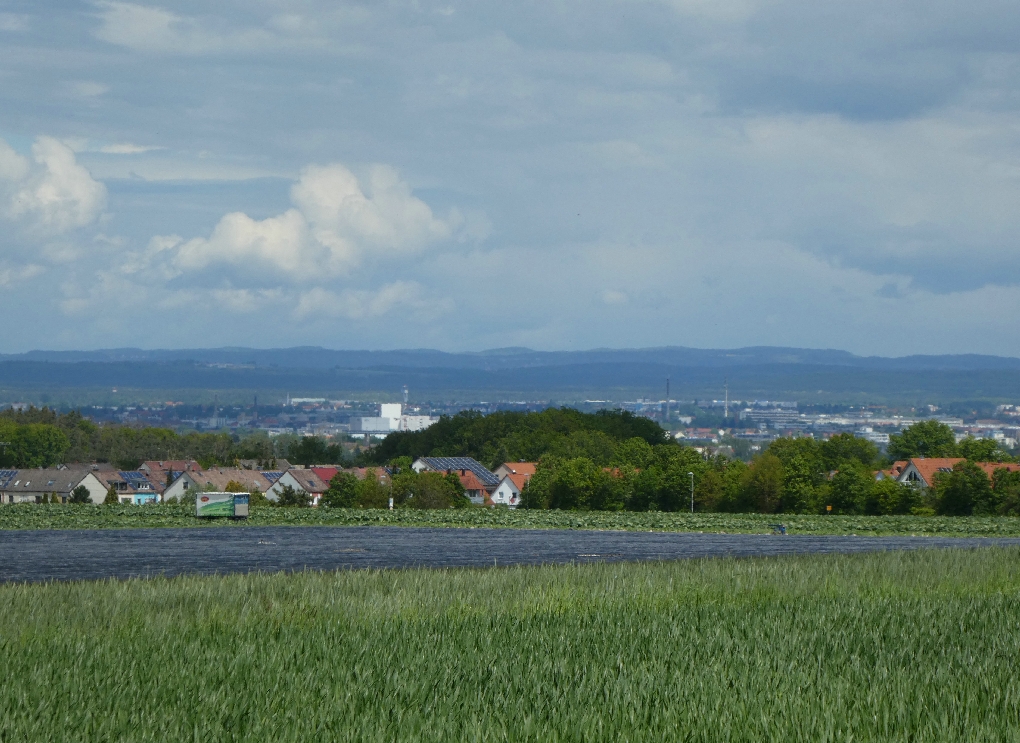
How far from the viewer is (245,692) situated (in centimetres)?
1138

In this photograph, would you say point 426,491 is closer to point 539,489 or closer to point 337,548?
point 539,489

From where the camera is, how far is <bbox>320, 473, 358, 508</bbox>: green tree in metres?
103

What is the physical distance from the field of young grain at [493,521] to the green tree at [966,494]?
42.4 feet

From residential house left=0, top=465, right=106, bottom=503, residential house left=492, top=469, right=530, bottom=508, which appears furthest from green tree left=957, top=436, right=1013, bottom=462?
residential house left=0, top=465, right=106, bottom=503

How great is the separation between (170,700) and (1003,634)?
1107 centimetres

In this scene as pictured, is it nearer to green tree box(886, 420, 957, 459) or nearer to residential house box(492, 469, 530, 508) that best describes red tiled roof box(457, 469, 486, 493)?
residential house box(492, 469, 530, 508)

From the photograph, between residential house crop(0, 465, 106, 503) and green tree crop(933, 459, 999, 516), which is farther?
residential house crop(0, 465, 106, 503)

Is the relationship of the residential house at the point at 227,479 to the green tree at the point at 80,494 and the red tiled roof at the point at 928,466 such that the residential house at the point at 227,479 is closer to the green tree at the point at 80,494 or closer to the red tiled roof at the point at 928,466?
the green tree at the point at 80,494

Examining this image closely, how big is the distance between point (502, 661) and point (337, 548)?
27.9 meters

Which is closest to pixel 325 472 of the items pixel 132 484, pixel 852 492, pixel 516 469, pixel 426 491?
pixel 132 484

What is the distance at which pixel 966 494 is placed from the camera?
86250mm

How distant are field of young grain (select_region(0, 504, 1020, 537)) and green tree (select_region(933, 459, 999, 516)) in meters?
12.9

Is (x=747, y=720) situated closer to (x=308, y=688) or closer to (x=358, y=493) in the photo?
(x=308, y=688)

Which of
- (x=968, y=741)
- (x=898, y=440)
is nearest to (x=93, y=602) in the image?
(x=968, y=741)
